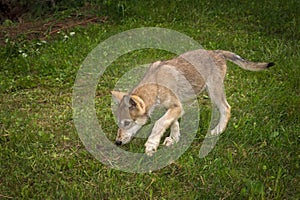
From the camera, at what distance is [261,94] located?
7027mm

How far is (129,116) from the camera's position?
5.57 metres

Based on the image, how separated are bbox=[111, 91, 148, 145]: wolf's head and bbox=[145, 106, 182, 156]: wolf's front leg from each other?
172 millimetres

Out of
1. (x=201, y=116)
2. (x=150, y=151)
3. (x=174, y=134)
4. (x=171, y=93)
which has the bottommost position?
(x=201, y=116)

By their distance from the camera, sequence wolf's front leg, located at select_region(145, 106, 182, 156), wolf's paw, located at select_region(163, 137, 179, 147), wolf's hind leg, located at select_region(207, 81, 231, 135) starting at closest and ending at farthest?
A: wolf's front leg, located at select_region(145, 106, 182, 156), wolf's paw, located at select_region(163, 137, 179, 147), wolf's hind leg, located at select_region(207, 81, 231, 135)

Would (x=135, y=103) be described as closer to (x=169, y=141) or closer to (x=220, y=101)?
(x=169, y=141)

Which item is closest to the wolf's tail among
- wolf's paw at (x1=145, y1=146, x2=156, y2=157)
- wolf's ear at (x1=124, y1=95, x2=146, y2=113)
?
wolf's ear at (x1=124, y1=95, x2=146, y2=113)

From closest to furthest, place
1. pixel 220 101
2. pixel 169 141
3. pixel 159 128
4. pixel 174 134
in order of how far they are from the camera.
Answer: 1. pixel 159 128
2. pixel 169 141
3. pixel 174 134
4. pixel 220 101

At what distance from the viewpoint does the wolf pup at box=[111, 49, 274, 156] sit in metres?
5.62

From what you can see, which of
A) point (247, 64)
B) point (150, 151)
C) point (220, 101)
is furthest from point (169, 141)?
point (247, 64)

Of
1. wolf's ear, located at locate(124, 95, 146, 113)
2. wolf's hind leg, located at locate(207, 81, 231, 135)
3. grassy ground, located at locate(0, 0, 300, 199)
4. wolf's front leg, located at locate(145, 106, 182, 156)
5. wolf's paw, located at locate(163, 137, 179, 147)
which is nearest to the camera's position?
grassy ground, located at locate(0, 0, 300, 199)

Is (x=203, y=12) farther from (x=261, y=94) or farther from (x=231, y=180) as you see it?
(x=231, y=180)

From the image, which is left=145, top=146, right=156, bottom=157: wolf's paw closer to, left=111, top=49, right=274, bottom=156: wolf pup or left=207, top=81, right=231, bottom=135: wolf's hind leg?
left=111, top=49, right=274, bottom=156: wolf pup

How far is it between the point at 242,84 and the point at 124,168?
117 inches

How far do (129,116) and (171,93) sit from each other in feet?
2.25
